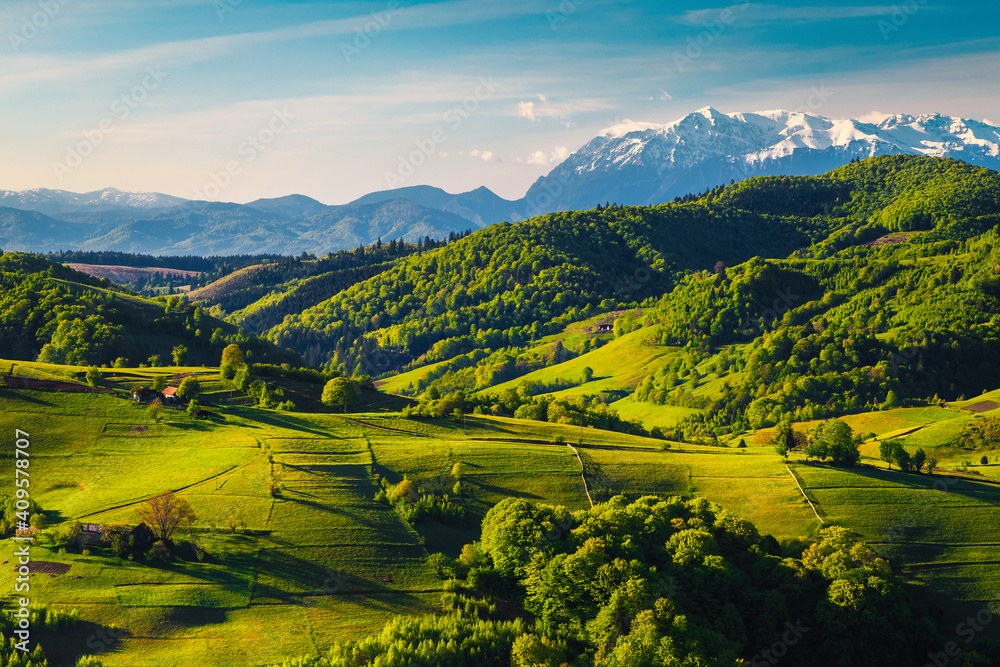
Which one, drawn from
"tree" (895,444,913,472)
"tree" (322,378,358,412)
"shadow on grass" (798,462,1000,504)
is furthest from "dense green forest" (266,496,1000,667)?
"tree" (322,378,358,412)

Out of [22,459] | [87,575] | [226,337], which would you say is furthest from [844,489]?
[226,337]

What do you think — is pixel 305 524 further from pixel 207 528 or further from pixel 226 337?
pixel 226 337

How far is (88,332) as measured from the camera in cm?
16600

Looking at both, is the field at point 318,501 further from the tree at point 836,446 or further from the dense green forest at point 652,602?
the dense green forest at point 652,602

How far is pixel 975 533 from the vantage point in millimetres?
91438

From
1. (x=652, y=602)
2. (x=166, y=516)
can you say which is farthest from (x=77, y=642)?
(x=652, y=602)

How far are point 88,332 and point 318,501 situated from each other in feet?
370

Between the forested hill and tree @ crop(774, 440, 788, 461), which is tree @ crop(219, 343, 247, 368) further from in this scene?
tree @ crop(774, 440, 788, 461)

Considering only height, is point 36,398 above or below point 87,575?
above

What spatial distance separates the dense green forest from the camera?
6244 cm

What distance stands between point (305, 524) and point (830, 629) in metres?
57.1

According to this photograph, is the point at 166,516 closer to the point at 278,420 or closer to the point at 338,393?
the point at 278,420

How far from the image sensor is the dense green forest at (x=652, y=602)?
62.4 m

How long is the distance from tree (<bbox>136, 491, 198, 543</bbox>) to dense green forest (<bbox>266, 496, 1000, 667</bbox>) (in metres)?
25.4
